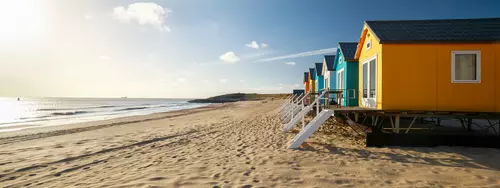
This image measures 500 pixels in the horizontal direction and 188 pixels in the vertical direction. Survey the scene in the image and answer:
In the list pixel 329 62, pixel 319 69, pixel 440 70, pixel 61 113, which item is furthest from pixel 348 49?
pixel 61 113

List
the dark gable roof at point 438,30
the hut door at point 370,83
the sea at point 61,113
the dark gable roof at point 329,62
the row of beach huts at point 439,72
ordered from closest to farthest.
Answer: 1. the row of beach huts at point 439,72
2. the dark gable roof at point 438,30
3. the hut door at point 370,83
4. the dark gable roof at point 329,62
5. the sea at point 61,113

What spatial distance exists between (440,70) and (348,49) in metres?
5.45

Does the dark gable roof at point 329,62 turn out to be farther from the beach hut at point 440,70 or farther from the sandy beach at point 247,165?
the sandy beach at point 247,165

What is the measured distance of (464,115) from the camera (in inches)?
317

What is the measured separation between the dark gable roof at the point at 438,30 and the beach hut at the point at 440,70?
2cm

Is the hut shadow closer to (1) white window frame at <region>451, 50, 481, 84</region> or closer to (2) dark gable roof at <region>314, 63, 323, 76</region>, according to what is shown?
(1) white window frame at <region>451, 50, 481, 84</region>

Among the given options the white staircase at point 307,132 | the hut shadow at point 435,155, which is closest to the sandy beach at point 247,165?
the hut shadow at point 435,155

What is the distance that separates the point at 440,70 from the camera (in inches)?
324

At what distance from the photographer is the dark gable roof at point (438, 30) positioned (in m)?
8.19

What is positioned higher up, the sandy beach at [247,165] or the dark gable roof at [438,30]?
the dark gable roof at [438,30]

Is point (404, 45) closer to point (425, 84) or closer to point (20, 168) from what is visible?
point (425, 84)

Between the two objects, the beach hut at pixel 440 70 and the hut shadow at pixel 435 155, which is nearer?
the hut shadow at pixel 435 155

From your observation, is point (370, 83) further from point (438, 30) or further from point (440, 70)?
point (438, 30)

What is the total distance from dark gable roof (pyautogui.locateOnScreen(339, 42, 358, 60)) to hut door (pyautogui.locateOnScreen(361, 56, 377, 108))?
74.6 inches
